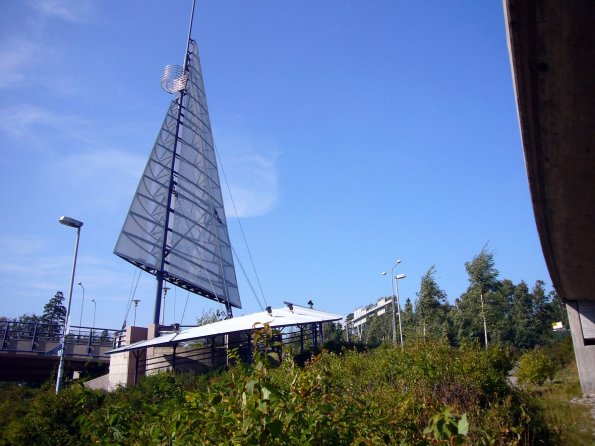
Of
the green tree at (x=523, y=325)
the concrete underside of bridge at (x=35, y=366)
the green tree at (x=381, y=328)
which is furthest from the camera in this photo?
the green tree at (x=381, y=328)

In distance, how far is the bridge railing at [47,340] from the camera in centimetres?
2822

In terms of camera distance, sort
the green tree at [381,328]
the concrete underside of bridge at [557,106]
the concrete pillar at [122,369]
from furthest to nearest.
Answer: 1. the green tree at [381,328]
2. the concrete pillar at [122,369]
3. the concrete underside of bridge at [557,106]

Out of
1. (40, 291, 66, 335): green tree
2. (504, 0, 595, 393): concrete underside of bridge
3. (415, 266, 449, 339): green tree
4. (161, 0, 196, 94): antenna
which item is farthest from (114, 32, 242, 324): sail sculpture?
(40, 291, 66, 335): green tree

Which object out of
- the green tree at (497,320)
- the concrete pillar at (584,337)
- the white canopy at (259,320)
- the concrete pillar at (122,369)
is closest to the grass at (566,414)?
the concrete pillar at (584,337)

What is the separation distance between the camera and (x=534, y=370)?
19484 mm

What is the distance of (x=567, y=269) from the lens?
1145 cm

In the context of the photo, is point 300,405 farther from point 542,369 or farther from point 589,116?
point 542,369

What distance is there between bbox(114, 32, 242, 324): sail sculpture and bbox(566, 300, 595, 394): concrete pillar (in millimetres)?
25901

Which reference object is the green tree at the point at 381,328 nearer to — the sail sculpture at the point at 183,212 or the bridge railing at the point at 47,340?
the sail sculpture at the point at 183,212

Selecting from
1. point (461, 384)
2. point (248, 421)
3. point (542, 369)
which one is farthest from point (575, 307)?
point (248, 421)

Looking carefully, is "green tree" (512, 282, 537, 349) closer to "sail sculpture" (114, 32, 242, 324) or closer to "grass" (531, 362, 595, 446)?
"sail sculpture" (114, 32, 242, 324)

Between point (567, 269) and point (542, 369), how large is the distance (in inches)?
413

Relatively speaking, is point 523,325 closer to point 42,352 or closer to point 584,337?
point 584,337

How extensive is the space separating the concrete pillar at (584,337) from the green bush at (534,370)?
253 centimetres
